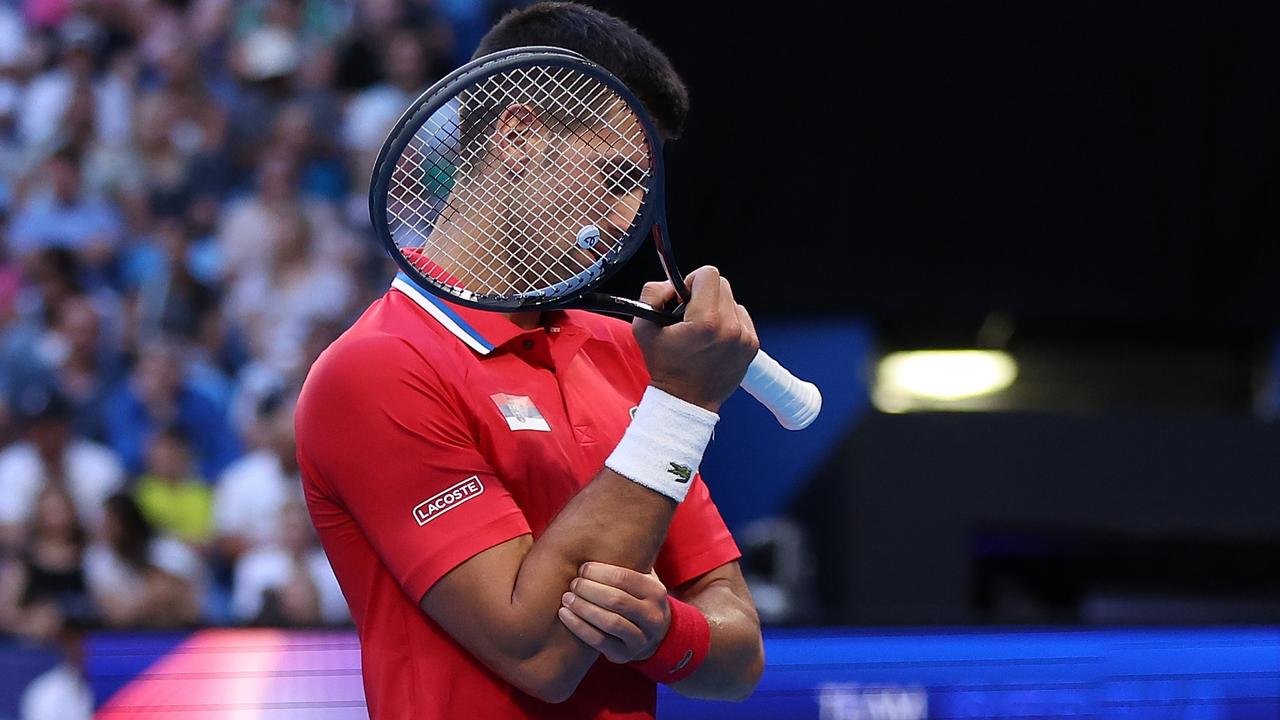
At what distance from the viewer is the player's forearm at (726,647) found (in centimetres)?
170

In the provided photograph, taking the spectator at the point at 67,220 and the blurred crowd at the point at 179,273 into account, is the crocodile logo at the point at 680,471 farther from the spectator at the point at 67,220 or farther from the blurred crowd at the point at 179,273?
the spectator at the point at 67,220

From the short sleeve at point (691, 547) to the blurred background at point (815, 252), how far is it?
395 centimetres

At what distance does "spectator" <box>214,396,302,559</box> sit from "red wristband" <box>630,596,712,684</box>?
399cm

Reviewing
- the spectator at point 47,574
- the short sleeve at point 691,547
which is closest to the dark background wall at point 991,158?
the spectator at point 47,574

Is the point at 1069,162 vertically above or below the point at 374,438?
above

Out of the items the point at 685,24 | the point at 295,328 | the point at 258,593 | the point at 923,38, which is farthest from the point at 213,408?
the point at 923,38

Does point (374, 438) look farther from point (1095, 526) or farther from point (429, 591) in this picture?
point (1095, 526)

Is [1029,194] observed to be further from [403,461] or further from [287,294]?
[403,461]

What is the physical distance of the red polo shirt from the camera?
153cm

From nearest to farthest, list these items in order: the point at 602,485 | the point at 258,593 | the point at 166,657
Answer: the point at 602,485 → the point at 166,657 → the point at 258,593

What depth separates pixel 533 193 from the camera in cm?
163

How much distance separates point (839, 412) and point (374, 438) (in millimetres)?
5524

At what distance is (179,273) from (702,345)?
16.8 feet

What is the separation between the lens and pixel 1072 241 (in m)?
6.64
